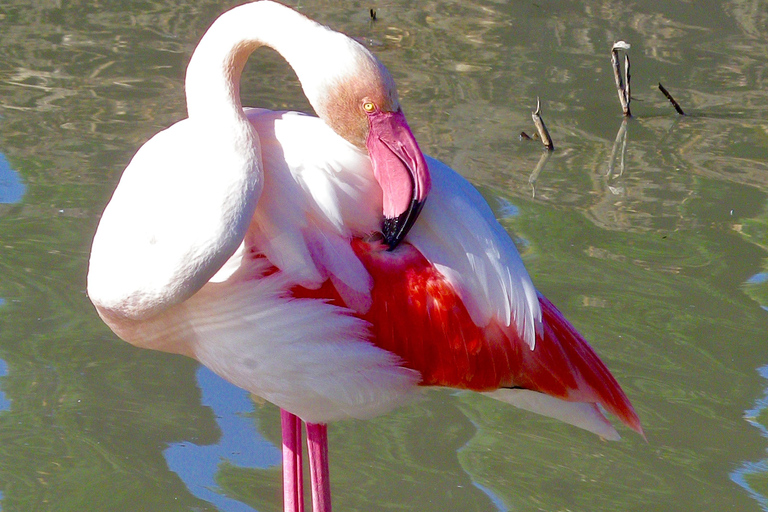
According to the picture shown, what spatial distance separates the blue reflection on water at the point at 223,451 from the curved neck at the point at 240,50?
1.32 metres

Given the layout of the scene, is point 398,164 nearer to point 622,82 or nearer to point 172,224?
point 172,224

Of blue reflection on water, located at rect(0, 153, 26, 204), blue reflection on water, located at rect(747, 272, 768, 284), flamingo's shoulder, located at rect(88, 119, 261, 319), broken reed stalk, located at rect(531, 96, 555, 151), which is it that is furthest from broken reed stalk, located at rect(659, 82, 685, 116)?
flamingo's shoulder, located at rect(88, 119, 261, 319)

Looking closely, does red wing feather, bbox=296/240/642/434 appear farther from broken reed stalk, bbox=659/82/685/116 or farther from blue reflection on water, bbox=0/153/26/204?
broken reed stalk, bbox=659/82/685/116

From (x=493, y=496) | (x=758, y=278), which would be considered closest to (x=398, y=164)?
(x=493, y=496)

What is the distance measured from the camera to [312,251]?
2.62 meters

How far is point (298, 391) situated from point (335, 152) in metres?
0.65

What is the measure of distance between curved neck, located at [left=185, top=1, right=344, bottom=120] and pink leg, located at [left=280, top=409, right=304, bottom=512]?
1042 millimetres

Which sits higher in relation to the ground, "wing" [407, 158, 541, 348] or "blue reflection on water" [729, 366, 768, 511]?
"wing" [407, 158, 541, 348]

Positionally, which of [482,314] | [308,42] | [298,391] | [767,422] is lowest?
[767,422]

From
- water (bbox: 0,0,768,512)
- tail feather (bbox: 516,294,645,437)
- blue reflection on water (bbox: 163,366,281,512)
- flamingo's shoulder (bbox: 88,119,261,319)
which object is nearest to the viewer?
flamingo's shoulder (bbox: 88,119,261,319)

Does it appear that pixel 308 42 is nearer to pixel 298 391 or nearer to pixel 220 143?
pixel 220 143

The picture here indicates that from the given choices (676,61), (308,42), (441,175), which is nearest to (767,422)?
(441,175)

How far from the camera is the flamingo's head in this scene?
2430mm

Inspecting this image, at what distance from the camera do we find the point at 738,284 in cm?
446
